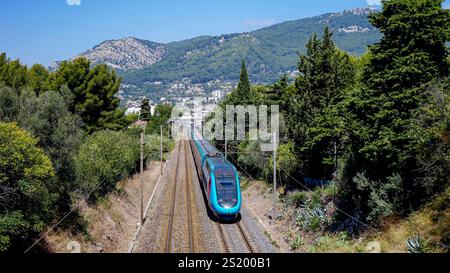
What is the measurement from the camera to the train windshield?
24.5m

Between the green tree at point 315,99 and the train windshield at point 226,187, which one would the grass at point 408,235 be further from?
the green tree at point 315,99

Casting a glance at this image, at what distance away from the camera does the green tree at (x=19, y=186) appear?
1409 centimetres

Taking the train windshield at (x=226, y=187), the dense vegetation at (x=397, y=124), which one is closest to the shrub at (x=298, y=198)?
the dense vegetation at (x=397, y=124)

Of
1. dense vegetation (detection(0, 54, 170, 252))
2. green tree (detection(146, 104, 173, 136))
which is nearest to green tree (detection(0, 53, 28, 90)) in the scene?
dense vegetation (detection(0, 54, 170, 252))

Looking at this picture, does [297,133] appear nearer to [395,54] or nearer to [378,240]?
[395,54]

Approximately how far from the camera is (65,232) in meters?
21.2

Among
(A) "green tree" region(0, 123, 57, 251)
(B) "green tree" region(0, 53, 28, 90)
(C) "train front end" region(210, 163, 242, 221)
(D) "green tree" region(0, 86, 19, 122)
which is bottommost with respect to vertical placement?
(C) "train front end" region(210, 163, 242, 221)

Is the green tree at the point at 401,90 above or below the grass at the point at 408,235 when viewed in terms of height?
above

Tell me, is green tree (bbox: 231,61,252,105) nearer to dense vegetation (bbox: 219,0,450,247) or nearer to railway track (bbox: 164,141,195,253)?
railway track (bbox: 164,141,195,253)

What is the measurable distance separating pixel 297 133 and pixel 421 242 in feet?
50.9

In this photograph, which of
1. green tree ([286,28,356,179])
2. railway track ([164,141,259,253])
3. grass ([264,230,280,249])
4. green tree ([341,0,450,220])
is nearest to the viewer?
green tree ([341,0,450,220])

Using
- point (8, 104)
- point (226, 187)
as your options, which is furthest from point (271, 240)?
point (8, 104)

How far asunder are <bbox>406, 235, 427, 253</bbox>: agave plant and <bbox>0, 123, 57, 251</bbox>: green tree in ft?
46.8
